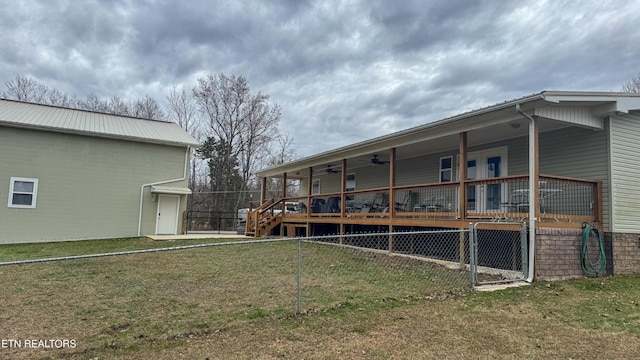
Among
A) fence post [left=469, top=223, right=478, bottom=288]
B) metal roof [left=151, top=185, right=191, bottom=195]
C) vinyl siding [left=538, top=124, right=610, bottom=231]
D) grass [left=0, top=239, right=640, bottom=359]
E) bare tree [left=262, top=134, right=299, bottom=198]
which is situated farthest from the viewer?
bare tree [left=262, top=134, right=299, bottom=198]

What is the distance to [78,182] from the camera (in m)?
15.8

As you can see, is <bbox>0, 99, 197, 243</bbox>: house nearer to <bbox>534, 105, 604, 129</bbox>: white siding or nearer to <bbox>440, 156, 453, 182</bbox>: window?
<bbox>440, 156, 453, 182</bbox>: window

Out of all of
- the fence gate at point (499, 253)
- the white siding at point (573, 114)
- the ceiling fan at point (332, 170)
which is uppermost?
the white siding at point (573, 114)

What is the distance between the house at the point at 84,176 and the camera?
48.8 feet

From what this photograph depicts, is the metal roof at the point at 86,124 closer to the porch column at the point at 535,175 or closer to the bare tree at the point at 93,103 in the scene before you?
the porch column at the point at 535,175

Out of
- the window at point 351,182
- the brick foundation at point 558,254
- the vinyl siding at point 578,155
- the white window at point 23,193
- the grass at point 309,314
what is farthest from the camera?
the window at point 351,182

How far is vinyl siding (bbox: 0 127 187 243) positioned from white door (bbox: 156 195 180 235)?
28 cm

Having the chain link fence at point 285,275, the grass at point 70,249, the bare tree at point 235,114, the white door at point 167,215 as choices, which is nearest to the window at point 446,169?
the chain link fence at point 285,275

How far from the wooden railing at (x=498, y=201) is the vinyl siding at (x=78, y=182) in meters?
8.53

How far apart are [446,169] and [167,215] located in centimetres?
1233

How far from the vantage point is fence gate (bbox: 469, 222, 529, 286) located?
22.8 ft

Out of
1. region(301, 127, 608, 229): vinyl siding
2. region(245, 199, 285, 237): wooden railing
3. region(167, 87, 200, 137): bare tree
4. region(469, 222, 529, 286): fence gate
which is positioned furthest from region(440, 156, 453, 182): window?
region(167, 87, 200, 137): bare tree

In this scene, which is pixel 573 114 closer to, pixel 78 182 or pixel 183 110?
pixel 78 182

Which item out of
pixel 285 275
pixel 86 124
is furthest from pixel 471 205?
pixel 86 124
